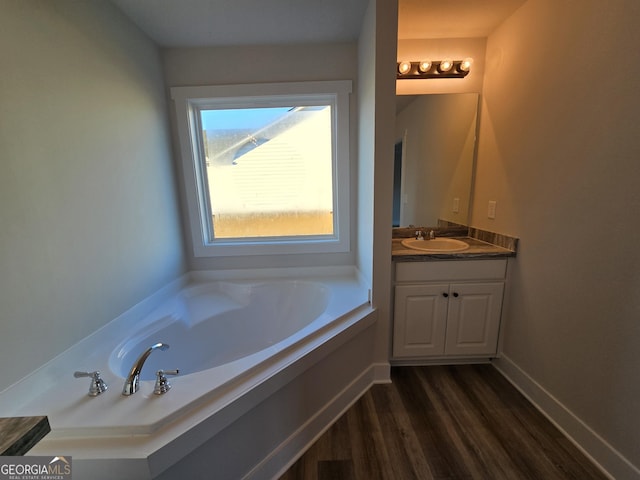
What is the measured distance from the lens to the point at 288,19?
161 centimetres

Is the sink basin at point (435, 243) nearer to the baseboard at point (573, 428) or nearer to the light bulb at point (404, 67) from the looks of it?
the baseboard at point (573, 428)

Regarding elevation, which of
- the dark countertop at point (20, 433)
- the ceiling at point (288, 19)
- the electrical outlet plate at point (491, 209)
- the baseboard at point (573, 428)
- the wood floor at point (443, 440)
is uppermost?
the ceiling at point (288, 19)

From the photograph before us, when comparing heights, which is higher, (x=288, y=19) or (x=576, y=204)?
(x=288, y=19)

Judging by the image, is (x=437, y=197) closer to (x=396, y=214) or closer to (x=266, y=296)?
(x=396, y=214)

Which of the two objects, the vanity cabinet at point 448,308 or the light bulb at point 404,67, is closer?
A: the vanity cabinet at point 448,308

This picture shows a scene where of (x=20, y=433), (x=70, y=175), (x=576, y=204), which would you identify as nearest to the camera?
(x=20, y=433)

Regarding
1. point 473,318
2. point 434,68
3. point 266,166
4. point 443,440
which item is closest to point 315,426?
point 443,440

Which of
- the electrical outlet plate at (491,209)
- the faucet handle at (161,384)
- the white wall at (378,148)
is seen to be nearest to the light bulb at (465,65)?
the white wall at (378,148)

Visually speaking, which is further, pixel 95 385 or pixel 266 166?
pixel 266 166

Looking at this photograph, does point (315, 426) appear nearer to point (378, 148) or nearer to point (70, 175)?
point (378, 148)

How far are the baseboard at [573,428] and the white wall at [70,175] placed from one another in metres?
2.45

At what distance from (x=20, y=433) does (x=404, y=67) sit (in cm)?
252

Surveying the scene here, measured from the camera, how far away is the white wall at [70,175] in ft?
3.16

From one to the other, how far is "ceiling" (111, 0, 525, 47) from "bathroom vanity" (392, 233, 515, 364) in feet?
5.11
